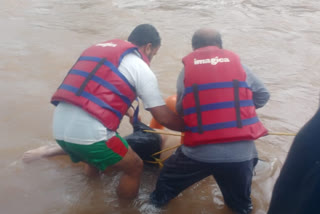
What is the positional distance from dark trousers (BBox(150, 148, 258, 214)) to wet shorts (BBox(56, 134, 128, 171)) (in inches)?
17.8

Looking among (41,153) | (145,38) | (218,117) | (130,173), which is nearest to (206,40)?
(145,38)

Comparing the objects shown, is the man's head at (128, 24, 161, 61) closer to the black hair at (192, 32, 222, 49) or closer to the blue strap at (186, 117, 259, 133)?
the black hair at (192, 32, 222, 49)

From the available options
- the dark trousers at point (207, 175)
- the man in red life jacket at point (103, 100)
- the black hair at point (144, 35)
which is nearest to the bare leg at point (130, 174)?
the man in red life jacket at point (103, 100)

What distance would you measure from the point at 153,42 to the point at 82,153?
3.99ft

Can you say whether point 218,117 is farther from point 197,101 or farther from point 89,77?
point 89,77

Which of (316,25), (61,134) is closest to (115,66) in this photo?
(61,134)

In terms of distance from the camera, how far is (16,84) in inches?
240

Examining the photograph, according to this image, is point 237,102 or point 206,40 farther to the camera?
point 206,40

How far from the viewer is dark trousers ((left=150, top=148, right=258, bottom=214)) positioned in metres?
3.05

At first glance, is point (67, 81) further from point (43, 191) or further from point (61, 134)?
point (43, 191)

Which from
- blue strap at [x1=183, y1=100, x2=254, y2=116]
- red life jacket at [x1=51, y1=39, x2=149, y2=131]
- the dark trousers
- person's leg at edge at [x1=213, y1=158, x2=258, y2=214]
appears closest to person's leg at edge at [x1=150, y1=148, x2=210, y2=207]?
the dark trousers

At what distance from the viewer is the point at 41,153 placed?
4203 mm

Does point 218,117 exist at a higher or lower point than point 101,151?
higher

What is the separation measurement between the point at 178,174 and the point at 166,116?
0.53 meters
